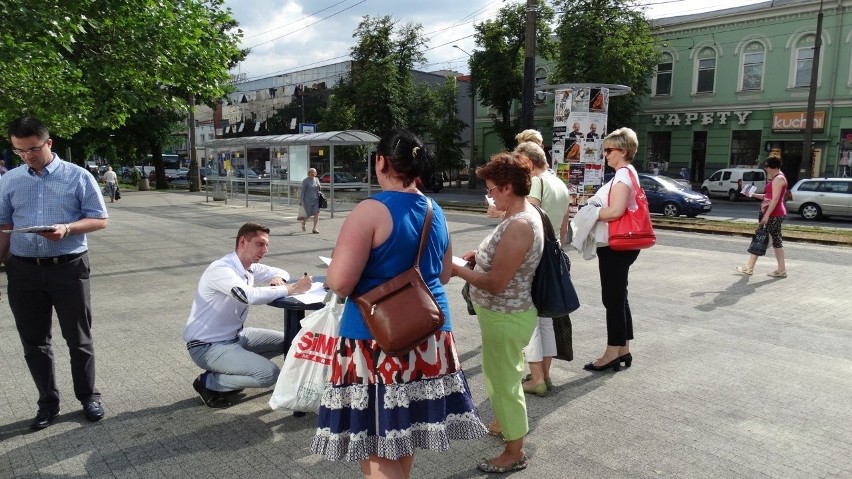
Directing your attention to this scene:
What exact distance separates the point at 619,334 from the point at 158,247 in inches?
369

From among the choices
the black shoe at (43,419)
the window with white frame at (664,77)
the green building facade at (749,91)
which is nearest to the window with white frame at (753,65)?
the green building facade at (749,91)

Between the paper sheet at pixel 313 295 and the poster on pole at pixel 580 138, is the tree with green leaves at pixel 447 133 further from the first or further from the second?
the paper sheet at pixel 313 295

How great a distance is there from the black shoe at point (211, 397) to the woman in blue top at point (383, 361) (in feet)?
6.04

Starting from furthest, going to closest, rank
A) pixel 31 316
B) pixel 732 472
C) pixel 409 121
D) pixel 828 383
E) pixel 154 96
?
pixel 409 121, pixel 154 96, pixel 828 383, pixel 31 316, pixel 732 472

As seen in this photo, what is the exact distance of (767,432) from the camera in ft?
11.9

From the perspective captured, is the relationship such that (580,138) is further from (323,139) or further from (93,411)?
(93,411)

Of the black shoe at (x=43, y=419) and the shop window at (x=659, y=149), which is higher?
the shop window at (x=659, y=149)

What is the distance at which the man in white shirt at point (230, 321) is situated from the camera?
11.9 feet

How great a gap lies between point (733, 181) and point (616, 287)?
1007 inches

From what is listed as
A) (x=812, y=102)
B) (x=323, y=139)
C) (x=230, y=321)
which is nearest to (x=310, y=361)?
(x=230, y=321)

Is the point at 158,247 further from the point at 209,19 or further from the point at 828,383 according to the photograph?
the point at 828,383

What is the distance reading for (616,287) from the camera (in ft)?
14.5

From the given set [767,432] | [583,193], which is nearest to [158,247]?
[583,193]

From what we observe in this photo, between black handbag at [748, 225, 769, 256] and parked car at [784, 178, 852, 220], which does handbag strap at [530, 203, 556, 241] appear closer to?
black handbag at [748, 225, 769, 256]
